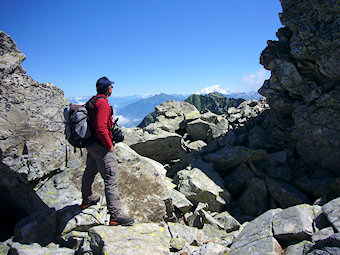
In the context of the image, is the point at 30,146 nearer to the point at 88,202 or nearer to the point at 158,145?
the point at 88,202

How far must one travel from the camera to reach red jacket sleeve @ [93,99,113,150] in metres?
7.11

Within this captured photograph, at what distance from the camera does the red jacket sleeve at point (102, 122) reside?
7105 millimetres

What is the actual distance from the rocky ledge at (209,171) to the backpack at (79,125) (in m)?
2.77

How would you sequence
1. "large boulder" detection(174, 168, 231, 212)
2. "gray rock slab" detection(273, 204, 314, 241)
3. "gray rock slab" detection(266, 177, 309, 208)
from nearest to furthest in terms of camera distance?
"gray rock slab" detection(273, 204, 314, 241) → "large boulder" detection(174, 168, 231, 212) → "gray rock slab" detection(266, 177, 309, 208)

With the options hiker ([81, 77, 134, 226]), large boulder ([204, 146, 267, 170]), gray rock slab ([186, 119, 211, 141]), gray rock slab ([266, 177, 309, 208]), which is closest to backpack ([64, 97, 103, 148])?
hiker ([81, 77, 134, 226])

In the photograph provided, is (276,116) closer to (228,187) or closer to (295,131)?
(295,131)

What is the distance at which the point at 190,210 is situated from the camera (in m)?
12.1

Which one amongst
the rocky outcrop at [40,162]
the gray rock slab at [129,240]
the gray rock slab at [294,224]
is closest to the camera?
the gray rock slab at [129,240]

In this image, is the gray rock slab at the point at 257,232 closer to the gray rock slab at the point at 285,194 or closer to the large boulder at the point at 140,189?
the large boulder at the point at 140,189

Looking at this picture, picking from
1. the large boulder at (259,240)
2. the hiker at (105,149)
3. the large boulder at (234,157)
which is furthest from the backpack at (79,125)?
the large boulder at (234,157)

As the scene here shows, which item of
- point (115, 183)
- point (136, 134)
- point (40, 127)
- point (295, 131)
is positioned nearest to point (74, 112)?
point (115, 183)

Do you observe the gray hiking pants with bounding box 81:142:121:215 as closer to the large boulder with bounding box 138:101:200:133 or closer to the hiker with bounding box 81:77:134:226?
the hiker with bounding box 81:77:134:226

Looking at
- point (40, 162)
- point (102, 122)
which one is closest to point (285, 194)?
point (102, 122)

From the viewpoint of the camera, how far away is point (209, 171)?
15.4 meters
